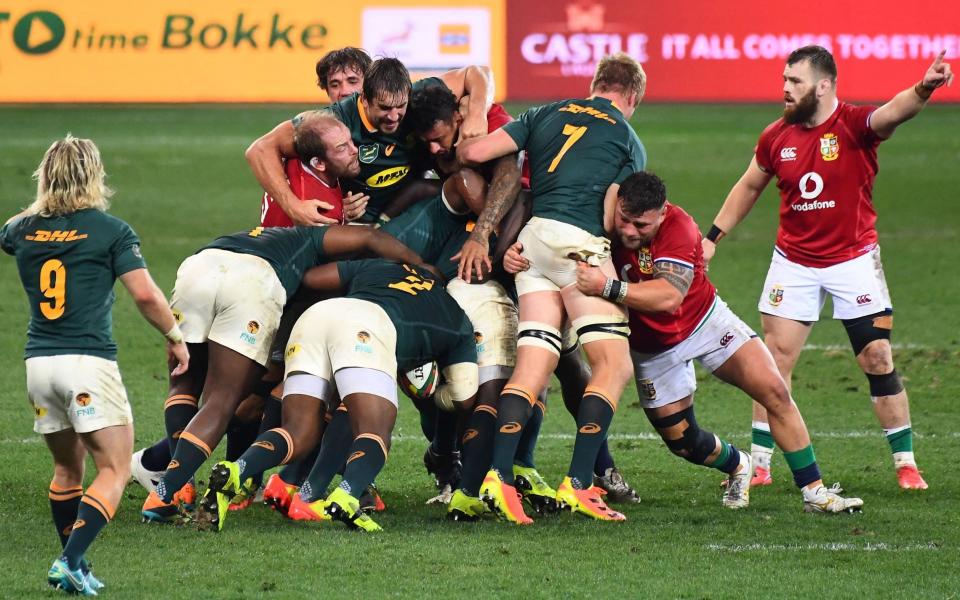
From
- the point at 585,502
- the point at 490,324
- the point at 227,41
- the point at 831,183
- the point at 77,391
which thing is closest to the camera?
the point at 77,391

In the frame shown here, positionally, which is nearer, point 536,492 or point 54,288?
point 54,288

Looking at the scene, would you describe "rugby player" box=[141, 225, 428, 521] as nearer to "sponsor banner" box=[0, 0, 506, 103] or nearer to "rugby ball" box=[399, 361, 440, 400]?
"rugby ball" box=[399, 361, 440, 400]

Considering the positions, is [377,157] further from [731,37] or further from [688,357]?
[731,37]

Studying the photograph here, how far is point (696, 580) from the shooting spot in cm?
568

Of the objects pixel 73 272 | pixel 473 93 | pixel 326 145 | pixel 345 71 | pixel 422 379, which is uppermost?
pixel 345 71

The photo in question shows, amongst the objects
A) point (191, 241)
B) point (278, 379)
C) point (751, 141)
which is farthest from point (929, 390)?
point (751, 141)

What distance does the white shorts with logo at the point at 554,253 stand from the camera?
712 centimetres

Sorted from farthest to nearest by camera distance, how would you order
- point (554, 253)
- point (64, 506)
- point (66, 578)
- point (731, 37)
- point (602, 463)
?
point (731, 37) → point (602, 463) → point (554, 253) → point (64, 506) → point (66, 578)

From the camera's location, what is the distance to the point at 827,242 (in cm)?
793

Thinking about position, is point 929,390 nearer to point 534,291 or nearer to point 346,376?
point 534,291

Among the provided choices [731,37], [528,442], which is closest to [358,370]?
[528,442]

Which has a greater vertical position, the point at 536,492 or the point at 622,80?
the point at 622,80

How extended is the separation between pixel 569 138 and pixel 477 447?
62.4 inches

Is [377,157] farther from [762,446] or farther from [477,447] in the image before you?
[762,446]
